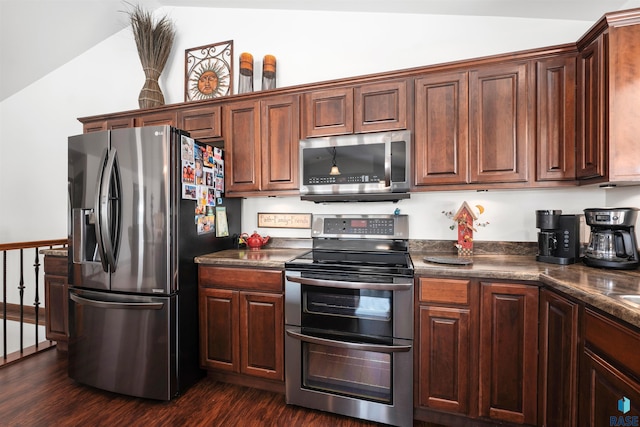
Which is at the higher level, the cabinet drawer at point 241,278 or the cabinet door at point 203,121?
the cabinet door at point 203,121

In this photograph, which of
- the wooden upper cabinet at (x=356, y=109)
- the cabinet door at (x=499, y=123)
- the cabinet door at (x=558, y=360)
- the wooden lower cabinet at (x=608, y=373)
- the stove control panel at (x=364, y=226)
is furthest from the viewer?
the stove control panel at (x=364, y=226)

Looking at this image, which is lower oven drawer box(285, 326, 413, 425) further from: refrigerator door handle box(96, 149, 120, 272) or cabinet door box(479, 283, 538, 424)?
refrigerator door handle box(96, 149, 120, 272)

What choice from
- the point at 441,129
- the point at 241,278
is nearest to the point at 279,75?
the point at 441,129

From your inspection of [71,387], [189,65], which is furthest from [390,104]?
[71,387]

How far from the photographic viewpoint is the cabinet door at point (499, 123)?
1.79 meters

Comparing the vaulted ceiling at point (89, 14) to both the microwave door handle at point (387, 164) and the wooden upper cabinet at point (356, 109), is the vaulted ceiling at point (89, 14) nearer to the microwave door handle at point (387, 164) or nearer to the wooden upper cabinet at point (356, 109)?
the wooden upper cabinet at point (356, 109)

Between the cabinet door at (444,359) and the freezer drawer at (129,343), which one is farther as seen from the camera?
the freezer drawer at (129,343)

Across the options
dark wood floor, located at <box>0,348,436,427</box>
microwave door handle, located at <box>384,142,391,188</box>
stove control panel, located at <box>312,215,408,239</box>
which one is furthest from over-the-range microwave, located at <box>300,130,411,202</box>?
dark wood floor, located at <box>0,348,436,427</box>

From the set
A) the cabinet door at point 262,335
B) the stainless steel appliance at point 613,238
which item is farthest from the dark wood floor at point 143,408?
the stainless steel appliance at point 613,238

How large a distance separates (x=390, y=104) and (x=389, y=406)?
1.94m

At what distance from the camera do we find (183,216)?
1.94 meters

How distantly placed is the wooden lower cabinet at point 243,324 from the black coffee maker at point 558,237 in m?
1.70

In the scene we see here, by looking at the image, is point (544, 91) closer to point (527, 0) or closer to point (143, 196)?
point (527, 0)

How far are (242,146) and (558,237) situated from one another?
230 cm
